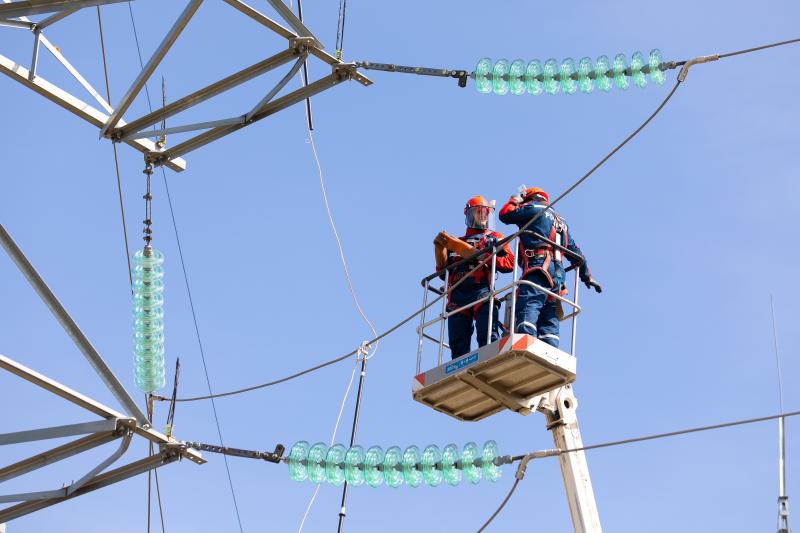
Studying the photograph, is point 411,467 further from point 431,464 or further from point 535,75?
point 535,75

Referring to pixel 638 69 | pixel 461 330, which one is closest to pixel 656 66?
pixel 638 69

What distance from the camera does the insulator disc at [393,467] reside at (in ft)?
47.9

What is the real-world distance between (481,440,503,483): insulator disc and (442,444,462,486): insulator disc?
0.84 ft

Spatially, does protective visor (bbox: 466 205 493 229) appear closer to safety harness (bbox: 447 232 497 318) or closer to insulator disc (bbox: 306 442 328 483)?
safety harness (bbox: 447 232 497 318)

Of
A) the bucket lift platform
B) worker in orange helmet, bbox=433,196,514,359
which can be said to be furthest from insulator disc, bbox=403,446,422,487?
worker in orange helmet, bbox=433,196,514,359

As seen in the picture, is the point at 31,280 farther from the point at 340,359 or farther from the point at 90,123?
the point at 340,359

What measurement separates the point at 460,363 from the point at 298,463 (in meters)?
2.77

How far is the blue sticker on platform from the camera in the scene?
16.6 metres

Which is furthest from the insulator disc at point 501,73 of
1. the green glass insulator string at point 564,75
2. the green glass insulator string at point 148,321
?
the green glass insulator string at point 148,321

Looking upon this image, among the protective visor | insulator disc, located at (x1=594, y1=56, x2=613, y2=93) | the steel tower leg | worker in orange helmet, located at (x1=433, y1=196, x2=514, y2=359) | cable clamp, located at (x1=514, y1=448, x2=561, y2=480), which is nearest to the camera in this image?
cable clamp, located at (x1=514, y1=448, x2=561, y2=480)

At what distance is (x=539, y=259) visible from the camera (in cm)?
1684

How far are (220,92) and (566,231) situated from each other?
3983 mm

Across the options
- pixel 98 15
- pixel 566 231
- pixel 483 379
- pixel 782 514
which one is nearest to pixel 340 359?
pixel 483 379

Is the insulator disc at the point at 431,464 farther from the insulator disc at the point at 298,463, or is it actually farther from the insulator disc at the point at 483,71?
the insulator disc at the point at 483,71
